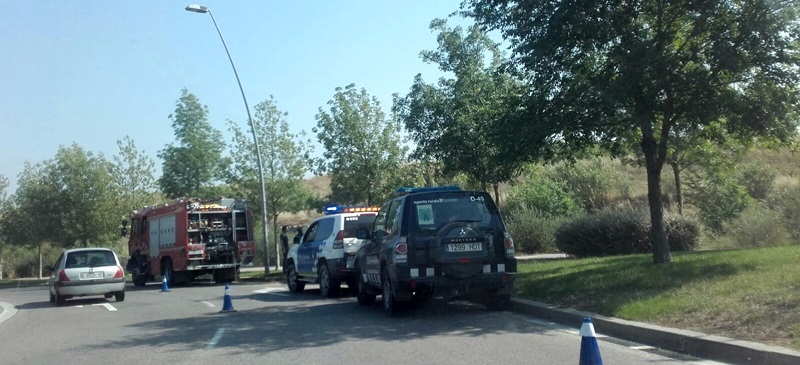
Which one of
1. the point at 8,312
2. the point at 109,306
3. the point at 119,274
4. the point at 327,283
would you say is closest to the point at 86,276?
the point at 119,274

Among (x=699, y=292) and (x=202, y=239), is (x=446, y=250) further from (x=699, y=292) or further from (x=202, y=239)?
(x=202, y=239)

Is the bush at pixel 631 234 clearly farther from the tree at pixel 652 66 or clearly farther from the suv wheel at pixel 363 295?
the suv wheel at pixel 363 295

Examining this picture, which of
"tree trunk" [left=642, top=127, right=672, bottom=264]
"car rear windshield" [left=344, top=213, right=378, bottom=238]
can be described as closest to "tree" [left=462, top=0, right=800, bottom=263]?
"tree trunk" [left=642, top=127, right=672, bottom=264]

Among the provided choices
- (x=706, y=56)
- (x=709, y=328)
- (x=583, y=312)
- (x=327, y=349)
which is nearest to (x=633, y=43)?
(x=706, y=56)

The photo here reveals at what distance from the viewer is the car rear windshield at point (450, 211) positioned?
12.9 meters

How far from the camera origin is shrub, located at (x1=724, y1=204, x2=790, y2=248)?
64.4 ft

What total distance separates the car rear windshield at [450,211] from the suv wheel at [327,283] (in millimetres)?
5700

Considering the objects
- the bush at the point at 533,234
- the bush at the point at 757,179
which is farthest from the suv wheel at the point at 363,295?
the bush at the point at 757,179

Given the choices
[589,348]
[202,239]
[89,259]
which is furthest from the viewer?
[202,239]

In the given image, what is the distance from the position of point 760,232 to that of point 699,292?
33.1ft

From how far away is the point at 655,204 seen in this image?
1459cm

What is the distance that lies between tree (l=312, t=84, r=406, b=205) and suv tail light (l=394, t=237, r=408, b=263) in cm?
1568

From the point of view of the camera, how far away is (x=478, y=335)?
432 inches

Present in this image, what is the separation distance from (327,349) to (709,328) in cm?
472
